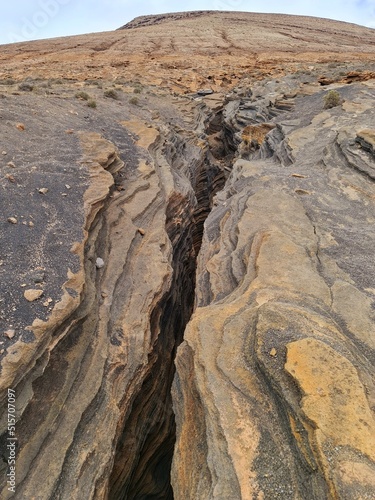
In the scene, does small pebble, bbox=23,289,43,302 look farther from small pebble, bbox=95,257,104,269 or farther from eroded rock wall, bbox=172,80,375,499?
eroded rock wall, bbox=172,80,375,499

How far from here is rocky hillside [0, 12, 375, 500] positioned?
328 cm

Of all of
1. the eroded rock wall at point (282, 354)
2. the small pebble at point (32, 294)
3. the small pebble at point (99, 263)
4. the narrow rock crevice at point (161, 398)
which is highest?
the small pebble at point (32, 294)

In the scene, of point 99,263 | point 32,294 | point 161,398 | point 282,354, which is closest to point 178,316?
point 161,398

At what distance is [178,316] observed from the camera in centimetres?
851

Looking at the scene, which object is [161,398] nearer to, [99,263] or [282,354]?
[99,263]

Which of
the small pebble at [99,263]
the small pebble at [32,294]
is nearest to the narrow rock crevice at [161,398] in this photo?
the small pebble at [99,263]

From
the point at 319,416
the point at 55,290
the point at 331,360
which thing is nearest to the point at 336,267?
the point at 331,360

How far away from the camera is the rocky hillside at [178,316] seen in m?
3.28

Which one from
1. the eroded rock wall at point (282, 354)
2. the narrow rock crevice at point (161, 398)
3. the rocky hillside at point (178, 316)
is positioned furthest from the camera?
the narrow rock crevice at point (161, 398)

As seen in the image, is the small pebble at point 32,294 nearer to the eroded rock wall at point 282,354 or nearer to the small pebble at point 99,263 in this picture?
the small pebble at point 99,263

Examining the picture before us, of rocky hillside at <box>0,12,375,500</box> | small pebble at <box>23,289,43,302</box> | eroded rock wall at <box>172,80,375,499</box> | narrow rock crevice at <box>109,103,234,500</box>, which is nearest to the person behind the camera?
eroded rock wall at <box>172,80,375,499</box>

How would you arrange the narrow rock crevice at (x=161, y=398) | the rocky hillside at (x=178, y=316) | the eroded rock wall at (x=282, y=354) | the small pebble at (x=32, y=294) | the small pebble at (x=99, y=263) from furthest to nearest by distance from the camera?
the small pebble at (x=99, y=263) → the narrow rock crevice at (x=161, y=398) → the small pebble at (x=32, y=294) → the rocky hillside at (x=178, y=316) → the eroded rock wall at (x=282, y=354)

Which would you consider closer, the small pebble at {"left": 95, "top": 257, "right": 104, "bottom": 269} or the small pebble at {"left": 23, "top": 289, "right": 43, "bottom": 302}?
the small pebble at {"left": 23, "top": 289, "right": 43, "bottom": 302}

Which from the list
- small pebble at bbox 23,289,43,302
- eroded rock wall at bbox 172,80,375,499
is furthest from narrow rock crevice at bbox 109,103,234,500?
small pebble at bbox 23,289,43,302
